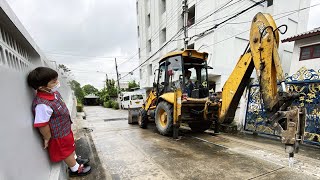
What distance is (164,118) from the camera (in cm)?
519

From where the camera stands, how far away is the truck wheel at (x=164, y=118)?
461cm

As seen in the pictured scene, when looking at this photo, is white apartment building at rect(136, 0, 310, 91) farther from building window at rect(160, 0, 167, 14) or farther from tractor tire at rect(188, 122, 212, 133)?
tractor tire at rect(188, 122, 212, 133)

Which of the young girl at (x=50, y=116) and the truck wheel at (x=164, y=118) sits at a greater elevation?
the young girl at (x=50, y=116)

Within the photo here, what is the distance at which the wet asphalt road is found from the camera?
8.46 ft

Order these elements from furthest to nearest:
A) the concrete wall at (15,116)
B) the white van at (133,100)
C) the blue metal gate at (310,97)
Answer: the white van at (133,100) < the blue metal gate at (310,97) < the concrete wall at (15,116)

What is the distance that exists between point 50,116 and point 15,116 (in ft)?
1.59

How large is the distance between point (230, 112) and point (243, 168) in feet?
4.89

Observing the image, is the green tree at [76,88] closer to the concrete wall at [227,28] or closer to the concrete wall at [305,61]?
the concrete wall at [227,28]

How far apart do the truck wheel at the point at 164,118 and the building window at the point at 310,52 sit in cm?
722

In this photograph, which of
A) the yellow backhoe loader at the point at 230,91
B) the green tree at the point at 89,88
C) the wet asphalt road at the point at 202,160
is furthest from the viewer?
the green tree at the point at 89,88

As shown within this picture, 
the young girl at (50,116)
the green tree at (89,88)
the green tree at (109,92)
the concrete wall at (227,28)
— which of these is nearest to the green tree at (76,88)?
the green tree at (109,92)

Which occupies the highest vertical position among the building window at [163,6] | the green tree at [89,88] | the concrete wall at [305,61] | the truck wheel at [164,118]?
the building window at [163,6]

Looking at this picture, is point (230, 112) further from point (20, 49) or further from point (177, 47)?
point (177, 47)

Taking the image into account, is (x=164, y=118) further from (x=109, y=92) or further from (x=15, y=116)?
(x=109, y=92)
